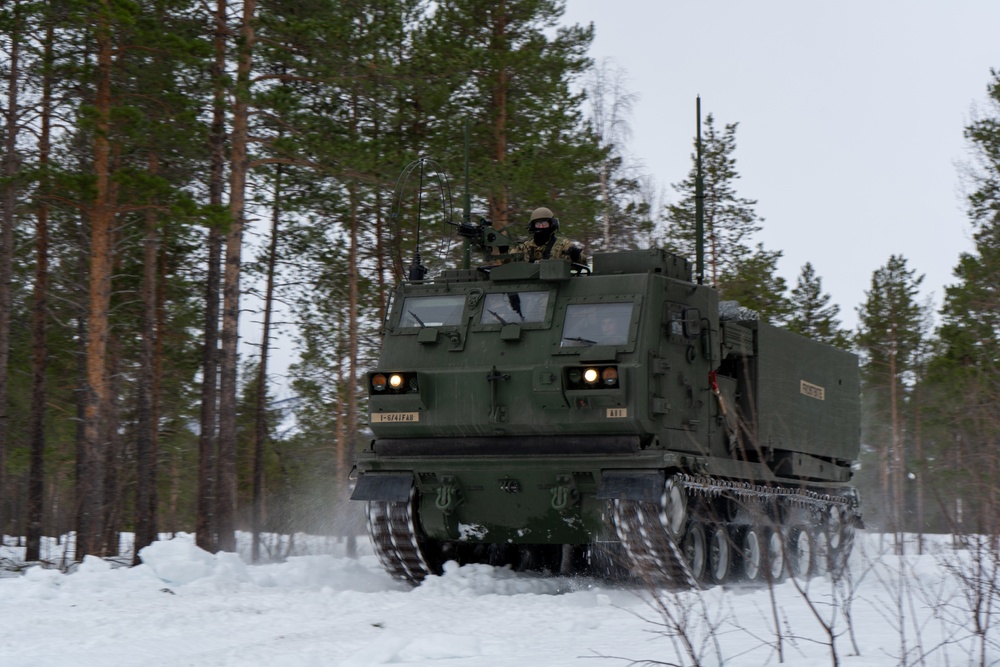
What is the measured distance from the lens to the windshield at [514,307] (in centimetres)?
1088

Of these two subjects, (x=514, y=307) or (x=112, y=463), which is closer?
→ (x=514, y=307)

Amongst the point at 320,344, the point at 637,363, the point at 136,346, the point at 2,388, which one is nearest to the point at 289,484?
the point at 320,344

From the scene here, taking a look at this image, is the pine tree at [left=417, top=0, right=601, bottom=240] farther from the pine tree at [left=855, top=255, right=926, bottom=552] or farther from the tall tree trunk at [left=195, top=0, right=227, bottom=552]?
the pine tree at [left=855, top=255, right=926, bottom=552]

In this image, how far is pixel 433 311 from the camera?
11.4 meters

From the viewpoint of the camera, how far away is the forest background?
1438 centimetres

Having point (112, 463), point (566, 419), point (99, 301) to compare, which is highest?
point (99, 301)

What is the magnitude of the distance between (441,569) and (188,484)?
101ft

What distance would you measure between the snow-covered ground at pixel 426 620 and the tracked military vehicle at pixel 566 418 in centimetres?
53

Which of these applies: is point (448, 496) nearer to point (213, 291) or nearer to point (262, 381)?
point (213, 291)

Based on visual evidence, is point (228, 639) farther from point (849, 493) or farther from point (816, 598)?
point (849, 493)

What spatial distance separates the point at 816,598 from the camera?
9.72m

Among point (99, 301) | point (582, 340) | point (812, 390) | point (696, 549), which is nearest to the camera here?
point (582, 340)

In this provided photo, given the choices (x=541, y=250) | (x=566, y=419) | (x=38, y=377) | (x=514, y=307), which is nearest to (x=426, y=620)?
(x=566, y=419)

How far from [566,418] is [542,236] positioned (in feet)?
8.19
